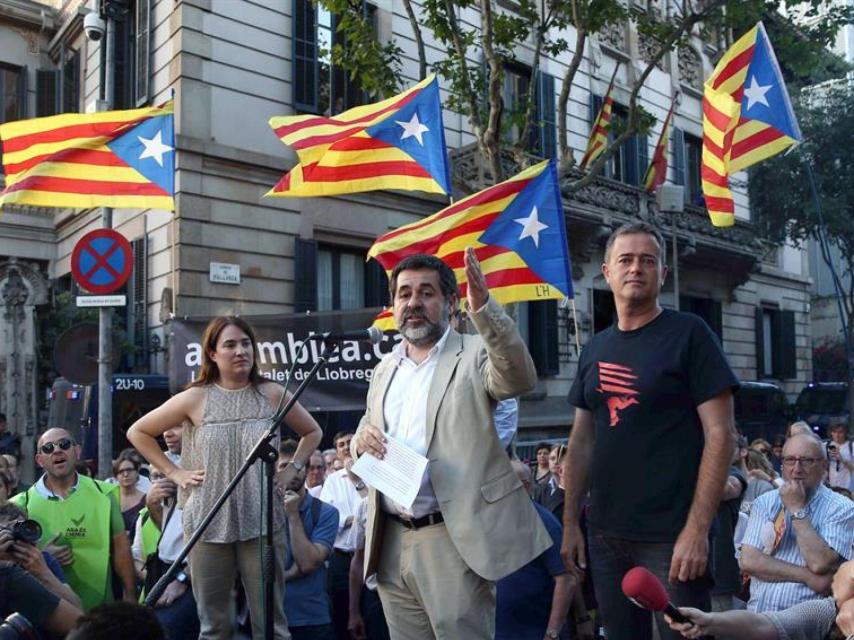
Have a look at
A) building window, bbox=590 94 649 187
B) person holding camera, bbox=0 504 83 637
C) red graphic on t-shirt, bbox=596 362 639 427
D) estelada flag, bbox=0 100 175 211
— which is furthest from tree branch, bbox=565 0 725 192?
person holding camera, bbox=0 504 83 637

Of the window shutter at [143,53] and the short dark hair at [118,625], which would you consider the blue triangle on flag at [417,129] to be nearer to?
the short dark hair at [118,625]

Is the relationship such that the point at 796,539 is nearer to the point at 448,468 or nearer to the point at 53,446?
the point at 448,468

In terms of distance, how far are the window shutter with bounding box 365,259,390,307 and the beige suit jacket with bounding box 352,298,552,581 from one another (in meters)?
12.8

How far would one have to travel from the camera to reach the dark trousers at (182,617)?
5781 millimetres

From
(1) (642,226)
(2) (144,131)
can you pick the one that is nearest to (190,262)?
(2) (144,131)

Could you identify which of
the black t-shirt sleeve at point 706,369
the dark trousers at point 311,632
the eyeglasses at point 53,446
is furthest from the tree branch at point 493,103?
the black t-shirt sleeve at point 706,369

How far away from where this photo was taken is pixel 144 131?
9.58m

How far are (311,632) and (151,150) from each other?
5.39 metres

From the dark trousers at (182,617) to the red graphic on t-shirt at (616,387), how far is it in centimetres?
331

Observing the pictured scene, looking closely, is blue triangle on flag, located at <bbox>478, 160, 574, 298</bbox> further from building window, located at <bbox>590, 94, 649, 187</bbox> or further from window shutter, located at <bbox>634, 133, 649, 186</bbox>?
window shutter, located at <bbox>634, 133, 649, 186</bbox>

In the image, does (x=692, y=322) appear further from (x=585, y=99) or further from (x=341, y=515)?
(x=585, y=99)

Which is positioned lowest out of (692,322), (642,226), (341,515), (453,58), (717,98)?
(341,515)

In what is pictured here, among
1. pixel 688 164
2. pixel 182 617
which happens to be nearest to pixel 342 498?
pixel 182 617

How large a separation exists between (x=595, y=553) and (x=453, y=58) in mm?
9881
